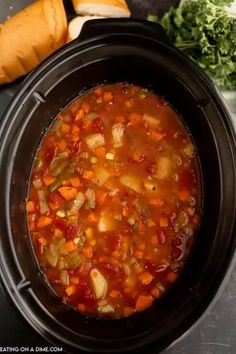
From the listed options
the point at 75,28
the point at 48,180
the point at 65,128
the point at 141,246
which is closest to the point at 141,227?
the point at 141,246

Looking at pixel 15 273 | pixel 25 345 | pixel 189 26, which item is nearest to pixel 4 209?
pixel 15 273

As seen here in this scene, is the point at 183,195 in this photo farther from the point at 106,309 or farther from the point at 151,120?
the point at 106,309

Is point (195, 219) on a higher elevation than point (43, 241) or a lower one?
lower

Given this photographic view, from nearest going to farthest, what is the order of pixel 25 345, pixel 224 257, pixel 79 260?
pixel 224 257
pixel 79 260
pixel 25 345

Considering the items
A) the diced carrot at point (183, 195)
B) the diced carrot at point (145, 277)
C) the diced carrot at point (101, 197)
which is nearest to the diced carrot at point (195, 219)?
the diced carrot at point (183, 195)

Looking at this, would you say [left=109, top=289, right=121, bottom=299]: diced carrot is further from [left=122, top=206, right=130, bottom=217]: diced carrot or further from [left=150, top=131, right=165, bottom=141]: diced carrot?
[left=150, top=131, right=165, bottom=141]: diced carrot

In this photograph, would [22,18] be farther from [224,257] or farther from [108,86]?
[224,257]
